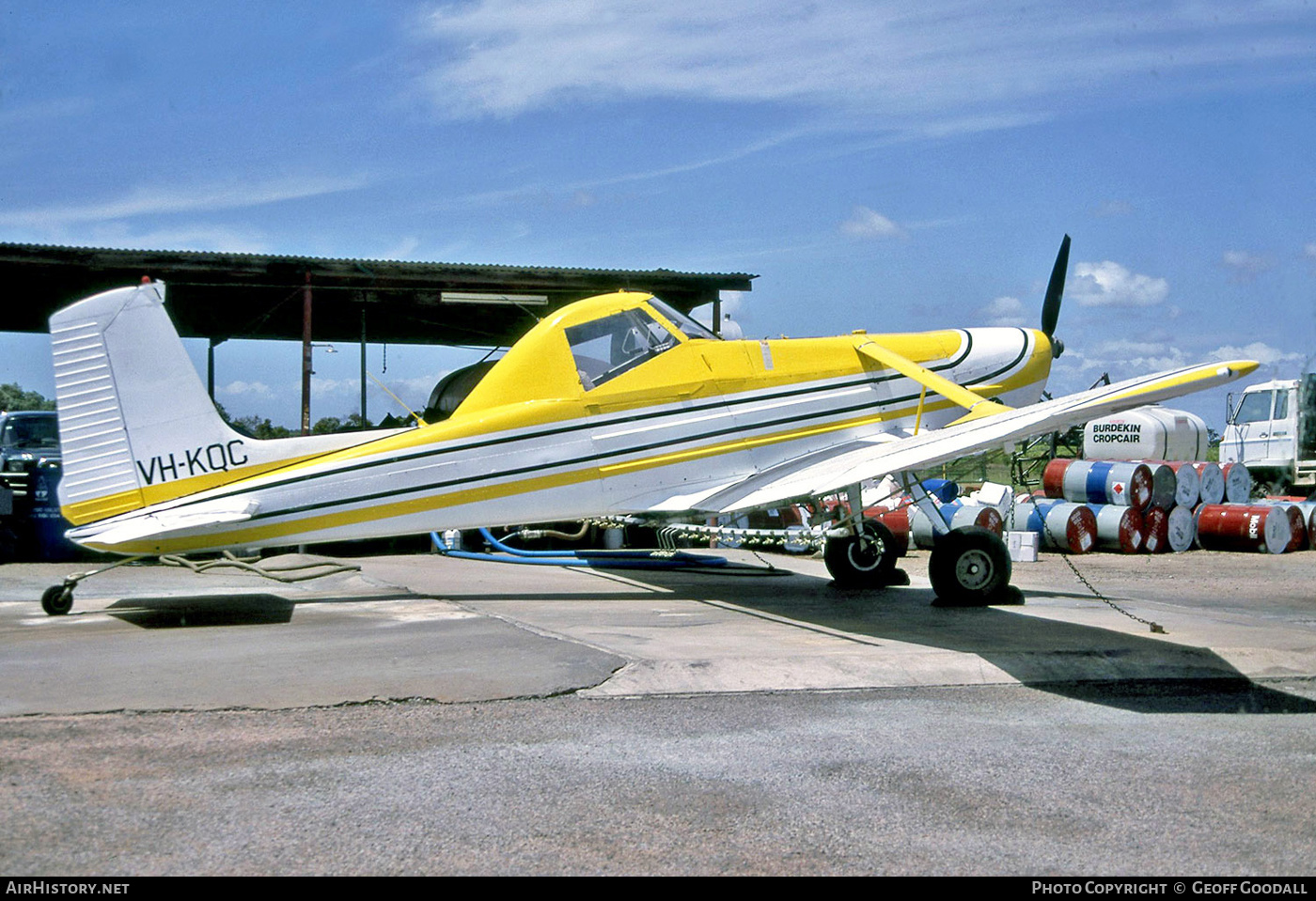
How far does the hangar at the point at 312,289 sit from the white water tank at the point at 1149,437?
1117cm

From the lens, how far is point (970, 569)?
10.2 meters

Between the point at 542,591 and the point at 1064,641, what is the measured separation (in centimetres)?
526

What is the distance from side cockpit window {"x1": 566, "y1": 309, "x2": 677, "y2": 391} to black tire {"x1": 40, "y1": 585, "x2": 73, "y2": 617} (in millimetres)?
4651

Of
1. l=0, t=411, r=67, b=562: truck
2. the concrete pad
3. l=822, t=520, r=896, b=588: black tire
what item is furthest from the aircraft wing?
l=0, t=411, r=67, b=562: truck

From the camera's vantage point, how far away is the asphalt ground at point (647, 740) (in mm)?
3768

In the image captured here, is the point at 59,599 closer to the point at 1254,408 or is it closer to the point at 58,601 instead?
the point at 58,601

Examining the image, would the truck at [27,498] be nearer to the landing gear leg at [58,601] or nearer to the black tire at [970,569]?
the landing gear leg at [58,601]

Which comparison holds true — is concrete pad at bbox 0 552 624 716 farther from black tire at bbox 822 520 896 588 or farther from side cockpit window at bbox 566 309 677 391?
black tire at bbox 822 520 896 588

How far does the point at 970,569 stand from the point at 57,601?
780cm

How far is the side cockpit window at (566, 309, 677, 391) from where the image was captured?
Result: 1035 centimetres

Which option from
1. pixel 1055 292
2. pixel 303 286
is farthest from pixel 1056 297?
pixel 303 286

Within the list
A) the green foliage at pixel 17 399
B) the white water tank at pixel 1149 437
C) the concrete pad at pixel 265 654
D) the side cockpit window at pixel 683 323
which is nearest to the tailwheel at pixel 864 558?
the side cockpit window at pixel 683 323
